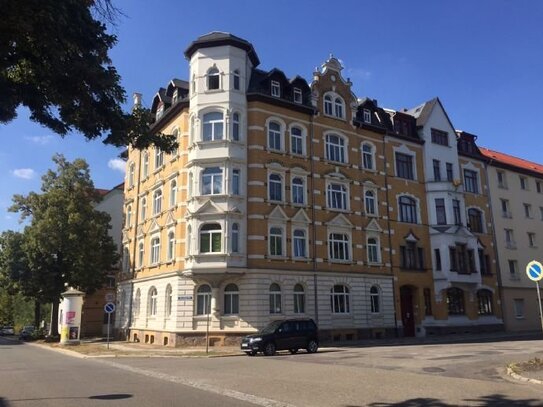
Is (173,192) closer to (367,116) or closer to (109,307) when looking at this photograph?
(109,307)

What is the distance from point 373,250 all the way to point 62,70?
99.7ft

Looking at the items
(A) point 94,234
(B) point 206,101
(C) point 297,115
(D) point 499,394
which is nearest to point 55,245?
(A) point 94,234

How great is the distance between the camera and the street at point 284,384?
1024 centimetres

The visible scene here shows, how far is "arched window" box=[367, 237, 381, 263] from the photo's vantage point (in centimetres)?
3522

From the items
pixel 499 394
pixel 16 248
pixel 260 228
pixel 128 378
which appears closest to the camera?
pixel 499 394

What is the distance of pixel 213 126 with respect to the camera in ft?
102

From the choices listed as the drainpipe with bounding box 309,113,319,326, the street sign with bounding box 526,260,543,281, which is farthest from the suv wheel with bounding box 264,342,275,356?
the street sign with bounding box 526,260,543,281

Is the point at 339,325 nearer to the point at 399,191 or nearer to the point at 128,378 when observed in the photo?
the point at 399,191

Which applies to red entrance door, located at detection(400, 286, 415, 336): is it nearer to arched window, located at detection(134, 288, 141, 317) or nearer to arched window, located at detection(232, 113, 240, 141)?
arched window, located at detection(232, 113, 240, 141)

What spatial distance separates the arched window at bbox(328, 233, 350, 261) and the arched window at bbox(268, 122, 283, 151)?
22.6 ft

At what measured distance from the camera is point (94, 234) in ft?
129

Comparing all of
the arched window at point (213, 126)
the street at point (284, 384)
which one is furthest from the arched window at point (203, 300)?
the street at point (284, 384)

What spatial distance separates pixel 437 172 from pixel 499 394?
104 ft

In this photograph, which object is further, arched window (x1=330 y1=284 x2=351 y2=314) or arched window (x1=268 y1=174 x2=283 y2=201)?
arched window (x1=330 y1=284 x2=351 y2=314)
